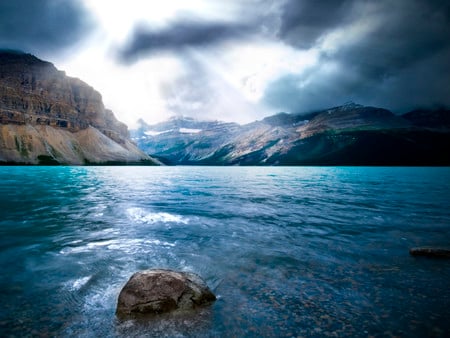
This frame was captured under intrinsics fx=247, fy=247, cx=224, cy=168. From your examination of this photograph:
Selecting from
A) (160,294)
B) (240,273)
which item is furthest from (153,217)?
(160,294)

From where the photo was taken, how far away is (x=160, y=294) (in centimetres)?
799

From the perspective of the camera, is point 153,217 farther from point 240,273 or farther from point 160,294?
point 160,294

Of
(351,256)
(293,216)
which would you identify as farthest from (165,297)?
(293,216)

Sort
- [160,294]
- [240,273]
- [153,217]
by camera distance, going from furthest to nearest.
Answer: [153,217]
[240,273]
[160,294]

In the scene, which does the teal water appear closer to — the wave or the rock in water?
the wave

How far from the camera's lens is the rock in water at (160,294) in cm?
775

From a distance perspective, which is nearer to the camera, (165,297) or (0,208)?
(165,297)

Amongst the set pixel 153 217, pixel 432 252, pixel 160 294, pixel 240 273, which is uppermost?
pixel 160 294

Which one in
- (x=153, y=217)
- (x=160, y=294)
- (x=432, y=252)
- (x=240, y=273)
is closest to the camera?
(x=160, y=294)

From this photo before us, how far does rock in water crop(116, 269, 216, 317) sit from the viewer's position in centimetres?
775

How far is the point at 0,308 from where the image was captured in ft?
25.8

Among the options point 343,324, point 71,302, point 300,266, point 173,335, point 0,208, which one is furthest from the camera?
point 0,208

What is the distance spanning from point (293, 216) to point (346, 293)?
15.5m

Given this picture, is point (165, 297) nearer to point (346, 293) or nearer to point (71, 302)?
point (71, 302)
